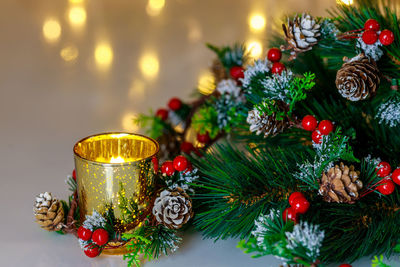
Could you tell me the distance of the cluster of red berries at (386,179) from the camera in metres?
0.54

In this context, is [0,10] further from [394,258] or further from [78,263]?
[394,258]

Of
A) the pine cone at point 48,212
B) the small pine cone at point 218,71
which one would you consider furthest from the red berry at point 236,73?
the pine cone at point 48,212

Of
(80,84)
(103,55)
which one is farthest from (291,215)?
(103,55)

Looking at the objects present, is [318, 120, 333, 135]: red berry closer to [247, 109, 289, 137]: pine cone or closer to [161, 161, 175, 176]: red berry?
[247, 109, 289, 137]: pine cone

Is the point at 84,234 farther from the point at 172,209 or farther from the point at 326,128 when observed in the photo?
the point at 326,128

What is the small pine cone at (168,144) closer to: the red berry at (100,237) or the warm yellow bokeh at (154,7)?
the red berry at (100,237)

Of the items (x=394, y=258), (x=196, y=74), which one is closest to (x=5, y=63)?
(x=196, y=74)

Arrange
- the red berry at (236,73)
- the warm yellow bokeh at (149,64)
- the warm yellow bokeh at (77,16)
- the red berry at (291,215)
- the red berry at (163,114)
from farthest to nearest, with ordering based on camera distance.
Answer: the warm yellow bokeh at (77,16)
the warm yellow bokeh at (149,64)
the red berry at (163,114)
the red berry at (236,73)
the red berry at (291,215)

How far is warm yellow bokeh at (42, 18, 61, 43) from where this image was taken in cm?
135

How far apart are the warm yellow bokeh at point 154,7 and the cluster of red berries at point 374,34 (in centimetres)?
106

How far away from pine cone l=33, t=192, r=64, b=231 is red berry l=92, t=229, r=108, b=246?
7 centimetres

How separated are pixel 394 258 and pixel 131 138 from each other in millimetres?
344

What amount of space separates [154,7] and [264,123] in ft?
3.62

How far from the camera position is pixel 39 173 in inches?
30.9
